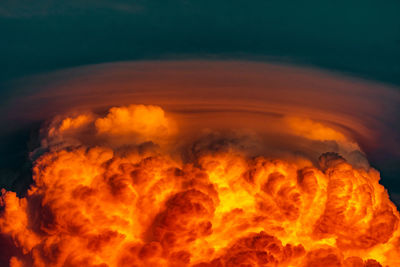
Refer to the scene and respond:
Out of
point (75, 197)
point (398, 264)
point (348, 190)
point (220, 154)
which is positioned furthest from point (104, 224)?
point (398, 264)

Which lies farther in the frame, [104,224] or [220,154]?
[220,154]

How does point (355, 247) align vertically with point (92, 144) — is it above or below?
below

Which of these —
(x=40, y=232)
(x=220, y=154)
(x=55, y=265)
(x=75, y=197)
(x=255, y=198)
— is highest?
(x=220, y=154)

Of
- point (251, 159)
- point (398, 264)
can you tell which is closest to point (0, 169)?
point (251, 159)

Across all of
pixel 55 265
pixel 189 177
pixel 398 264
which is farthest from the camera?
pixel 398 264

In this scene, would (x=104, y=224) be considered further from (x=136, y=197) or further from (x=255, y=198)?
(x=255, y=198)

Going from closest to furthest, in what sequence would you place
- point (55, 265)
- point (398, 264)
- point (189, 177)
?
point (55, 265) < point (189, 177) < point (398, 264)
